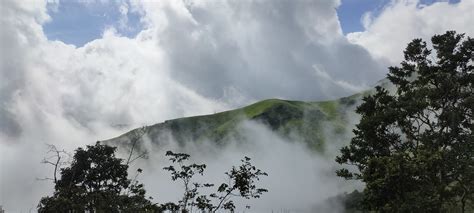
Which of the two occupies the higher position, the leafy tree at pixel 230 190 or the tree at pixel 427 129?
the tree at pixel 427 129

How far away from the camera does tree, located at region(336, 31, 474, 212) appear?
3209 centimetres

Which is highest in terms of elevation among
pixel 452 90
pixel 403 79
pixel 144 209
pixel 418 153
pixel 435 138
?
pixel 403 79

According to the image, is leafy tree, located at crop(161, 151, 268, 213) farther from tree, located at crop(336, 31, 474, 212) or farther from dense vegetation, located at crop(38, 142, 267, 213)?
tree, located at crop(336, 31, 474, 212)

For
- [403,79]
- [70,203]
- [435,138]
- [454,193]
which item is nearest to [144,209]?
[70,203]

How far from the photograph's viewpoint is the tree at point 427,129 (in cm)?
3209

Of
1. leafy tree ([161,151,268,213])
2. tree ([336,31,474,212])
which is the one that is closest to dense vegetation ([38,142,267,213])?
leafy tree ([161,151,268,213])

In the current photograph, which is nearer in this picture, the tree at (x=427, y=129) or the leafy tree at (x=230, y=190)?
the leafy tree at (x=230, y=190)

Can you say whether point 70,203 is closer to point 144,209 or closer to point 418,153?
point 144,209

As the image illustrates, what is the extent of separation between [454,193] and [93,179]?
3726 centimetres

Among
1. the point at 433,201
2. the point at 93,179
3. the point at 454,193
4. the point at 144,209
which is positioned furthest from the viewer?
the point at 93,179

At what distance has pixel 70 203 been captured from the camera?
2839cm

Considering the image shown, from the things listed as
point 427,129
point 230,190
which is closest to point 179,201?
point 230,190

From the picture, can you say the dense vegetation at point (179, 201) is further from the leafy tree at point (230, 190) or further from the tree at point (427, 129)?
the tree at point (427, 129)

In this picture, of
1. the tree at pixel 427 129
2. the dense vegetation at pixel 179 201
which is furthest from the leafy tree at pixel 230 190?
the tree at pixel 427 129
